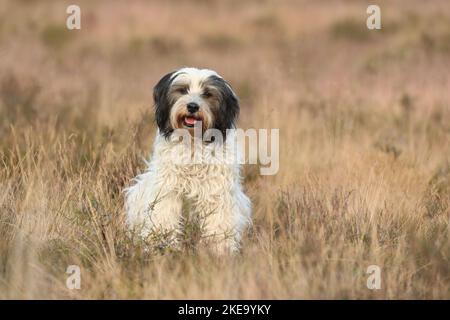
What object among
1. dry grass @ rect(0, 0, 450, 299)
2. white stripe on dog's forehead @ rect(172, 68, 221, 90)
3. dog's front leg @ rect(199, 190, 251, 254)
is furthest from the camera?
white stripe on dog's forehead @ rect(172, 68, 221, 90)

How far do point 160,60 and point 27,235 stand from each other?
1127cm

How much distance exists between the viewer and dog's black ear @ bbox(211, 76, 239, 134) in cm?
613

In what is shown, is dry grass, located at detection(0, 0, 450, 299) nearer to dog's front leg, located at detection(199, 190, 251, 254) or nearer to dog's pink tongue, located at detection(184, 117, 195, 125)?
dog's front leg, located at detection(199, 190, 251, 254)

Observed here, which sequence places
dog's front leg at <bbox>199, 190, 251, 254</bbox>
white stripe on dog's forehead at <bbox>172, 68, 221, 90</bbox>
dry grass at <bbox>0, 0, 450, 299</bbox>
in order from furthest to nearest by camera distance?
1. white stripe on dog's forehead at <bbox>172, 68, 221, 90</bbox>
2. dog's front leg at <bbox>199, 190, 251, 254</bbox>
3. dry grass at <bbox>0, 0, 450, 299</bbox>

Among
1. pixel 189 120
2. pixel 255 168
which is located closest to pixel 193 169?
pixel 189 120

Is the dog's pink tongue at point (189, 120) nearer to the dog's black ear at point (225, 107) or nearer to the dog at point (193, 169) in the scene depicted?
the dog at point (193, 169)

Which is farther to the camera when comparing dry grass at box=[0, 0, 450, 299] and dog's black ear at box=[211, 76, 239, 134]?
dog's black ear at box=[211, 76, 239, 134]

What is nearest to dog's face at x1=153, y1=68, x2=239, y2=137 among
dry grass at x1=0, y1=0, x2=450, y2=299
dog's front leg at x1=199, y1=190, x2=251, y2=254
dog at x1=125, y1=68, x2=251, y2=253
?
dog at x1=125, y1=68, x2=251, y2=253

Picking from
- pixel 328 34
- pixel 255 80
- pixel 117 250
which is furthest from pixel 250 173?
pixel 328 34

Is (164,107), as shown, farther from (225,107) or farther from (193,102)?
(225,107)

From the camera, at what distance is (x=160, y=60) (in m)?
16.8
